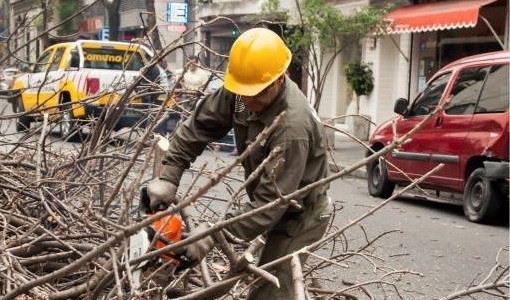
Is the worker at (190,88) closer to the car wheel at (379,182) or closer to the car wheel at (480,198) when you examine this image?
the car wheel at (480,198)

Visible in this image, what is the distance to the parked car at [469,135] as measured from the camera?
9500 mm

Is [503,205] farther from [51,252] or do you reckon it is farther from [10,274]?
[10,274]

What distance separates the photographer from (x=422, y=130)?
10797mm

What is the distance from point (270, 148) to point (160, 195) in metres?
0.55

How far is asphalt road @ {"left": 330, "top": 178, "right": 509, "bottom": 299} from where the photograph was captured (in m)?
6.62

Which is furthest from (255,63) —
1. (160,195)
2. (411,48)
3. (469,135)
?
Result: (411,48)

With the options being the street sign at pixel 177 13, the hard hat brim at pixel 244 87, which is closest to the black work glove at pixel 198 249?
the hard hat brim at pixel 244 87

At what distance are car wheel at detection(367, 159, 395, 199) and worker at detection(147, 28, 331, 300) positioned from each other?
7.96 m

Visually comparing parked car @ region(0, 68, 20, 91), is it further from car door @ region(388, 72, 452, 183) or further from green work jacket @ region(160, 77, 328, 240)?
car door @ region(388, 72, 452, 183)

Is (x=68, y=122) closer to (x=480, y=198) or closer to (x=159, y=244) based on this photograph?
(x=159, y=244)

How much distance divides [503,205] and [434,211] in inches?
54.0

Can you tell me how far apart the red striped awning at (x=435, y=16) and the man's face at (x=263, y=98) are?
12433 mm

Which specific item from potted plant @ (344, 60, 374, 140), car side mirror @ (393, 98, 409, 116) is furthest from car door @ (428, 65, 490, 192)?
potted plant @ (344, 60, 374, 140)

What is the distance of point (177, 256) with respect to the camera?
3.37 metres
